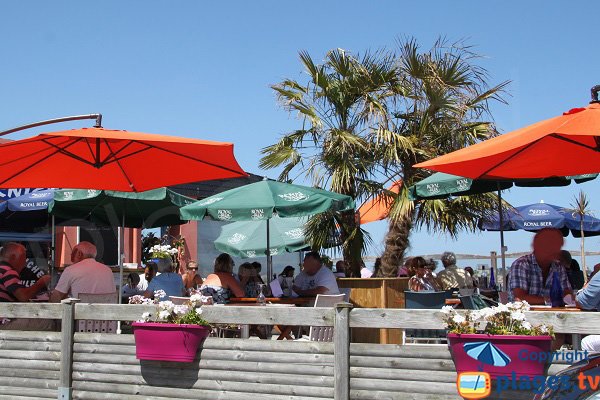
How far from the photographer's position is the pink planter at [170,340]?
217 inches

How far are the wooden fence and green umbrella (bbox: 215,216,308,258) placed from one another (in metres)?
6.64

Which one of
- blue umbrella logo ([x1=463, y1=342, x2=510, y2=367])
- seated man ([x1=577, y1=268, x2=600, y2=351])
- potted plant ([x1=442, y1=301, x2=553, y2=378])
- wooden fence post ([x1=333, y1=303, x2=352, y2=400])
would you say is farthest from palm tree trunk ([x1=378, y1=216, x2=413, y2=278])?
blue umbrella logo ([x1=463, y1=342, x2=510, y2=367])

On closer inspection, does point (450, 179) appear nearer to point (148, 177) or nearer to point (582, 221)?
point (148, 177)

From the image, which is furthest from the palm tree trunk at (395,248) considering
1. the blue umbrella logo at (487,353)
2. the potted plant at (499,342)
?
the blue umbrella logo at (487,353)

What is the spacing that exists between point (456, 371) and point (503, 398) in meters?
0.32

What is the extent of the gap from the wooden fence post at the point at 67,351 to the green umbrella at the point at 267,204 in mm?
2851

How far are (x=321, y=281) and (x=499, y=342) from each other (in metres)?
4.55

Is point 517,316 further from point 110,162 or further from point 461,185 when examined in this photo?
point 110,162

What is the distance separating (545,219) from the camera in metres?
15.5

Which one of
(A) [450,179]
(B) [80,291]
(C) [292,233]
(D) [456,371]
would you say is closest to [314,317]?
(D) [456,371]

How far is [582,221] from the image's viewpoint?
16.2 m

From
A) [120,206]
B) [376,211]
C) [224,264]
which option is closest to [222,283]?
[224,264]

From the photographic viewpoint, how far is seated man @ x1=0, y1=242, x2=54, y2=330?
6.73 meters

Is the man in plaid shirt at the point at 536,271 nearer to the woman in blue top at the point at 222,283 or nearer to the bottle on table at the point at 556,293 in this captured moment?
the bottle on table at the point at 556,293
